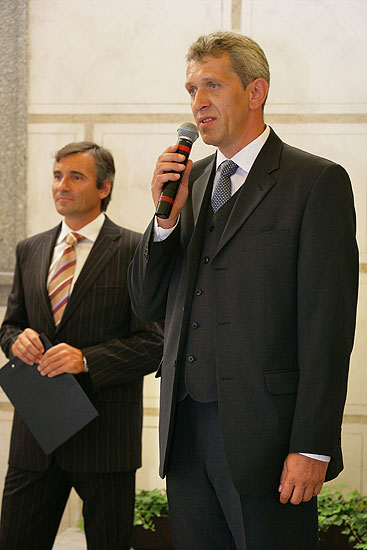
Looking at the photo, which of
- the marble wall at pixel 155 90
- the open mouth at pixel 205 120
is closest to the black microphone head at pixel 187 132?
the open mouth at pixel 205 120

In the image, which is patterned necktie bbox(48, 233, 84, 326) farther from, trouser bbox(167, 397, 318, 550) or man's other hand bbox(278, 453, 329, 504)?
man's other hand bbox(278, 453, 329, 504)

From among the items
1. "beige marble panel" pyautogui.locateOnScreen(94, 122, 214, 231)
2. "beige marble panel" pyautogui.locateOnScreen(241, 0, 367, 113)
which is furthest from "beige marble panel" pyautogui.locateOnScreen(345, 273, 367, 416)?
"beige marble panel" pyautogui.locateOnScreen(94, 122, 214, 231)

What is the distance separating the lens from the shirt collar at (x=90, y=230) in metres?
3.09

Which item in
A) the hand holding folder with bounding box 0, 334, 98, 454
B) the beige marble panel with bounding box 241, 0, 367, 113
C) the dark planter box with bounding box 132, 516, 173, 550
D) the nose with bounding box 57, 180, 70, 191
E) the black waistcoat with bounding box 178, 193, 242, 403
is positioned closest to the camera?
the black waistcoat with bounding box 178, 193, 242, 403

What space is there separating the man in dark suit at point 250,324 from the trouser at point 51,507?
866 mm

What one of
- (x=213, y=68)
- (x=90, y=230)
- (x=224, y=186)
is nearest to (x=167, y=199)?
(x=224, y=186)

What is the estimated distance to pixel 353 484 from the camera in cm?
394

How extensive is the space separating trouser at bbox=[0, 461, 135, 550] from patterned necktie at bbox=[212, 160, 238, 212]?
135 cm

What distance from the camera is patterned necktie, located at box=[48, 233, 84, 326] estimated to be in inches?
116

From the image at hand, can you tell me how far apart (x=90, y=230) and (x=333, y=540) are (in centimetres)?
207

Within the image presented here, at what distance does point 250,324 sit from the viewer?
187 centimetres

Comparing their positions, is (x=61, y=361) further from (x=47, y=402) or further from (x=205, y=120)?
(x=205, y=120)

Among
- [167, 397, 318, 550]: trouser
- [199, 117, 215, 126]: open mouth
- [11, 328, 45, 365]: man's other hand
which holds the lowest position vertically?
[167, 397, 318, 550]: trouser

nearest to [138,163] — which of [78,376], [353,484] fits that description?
[78,376]
